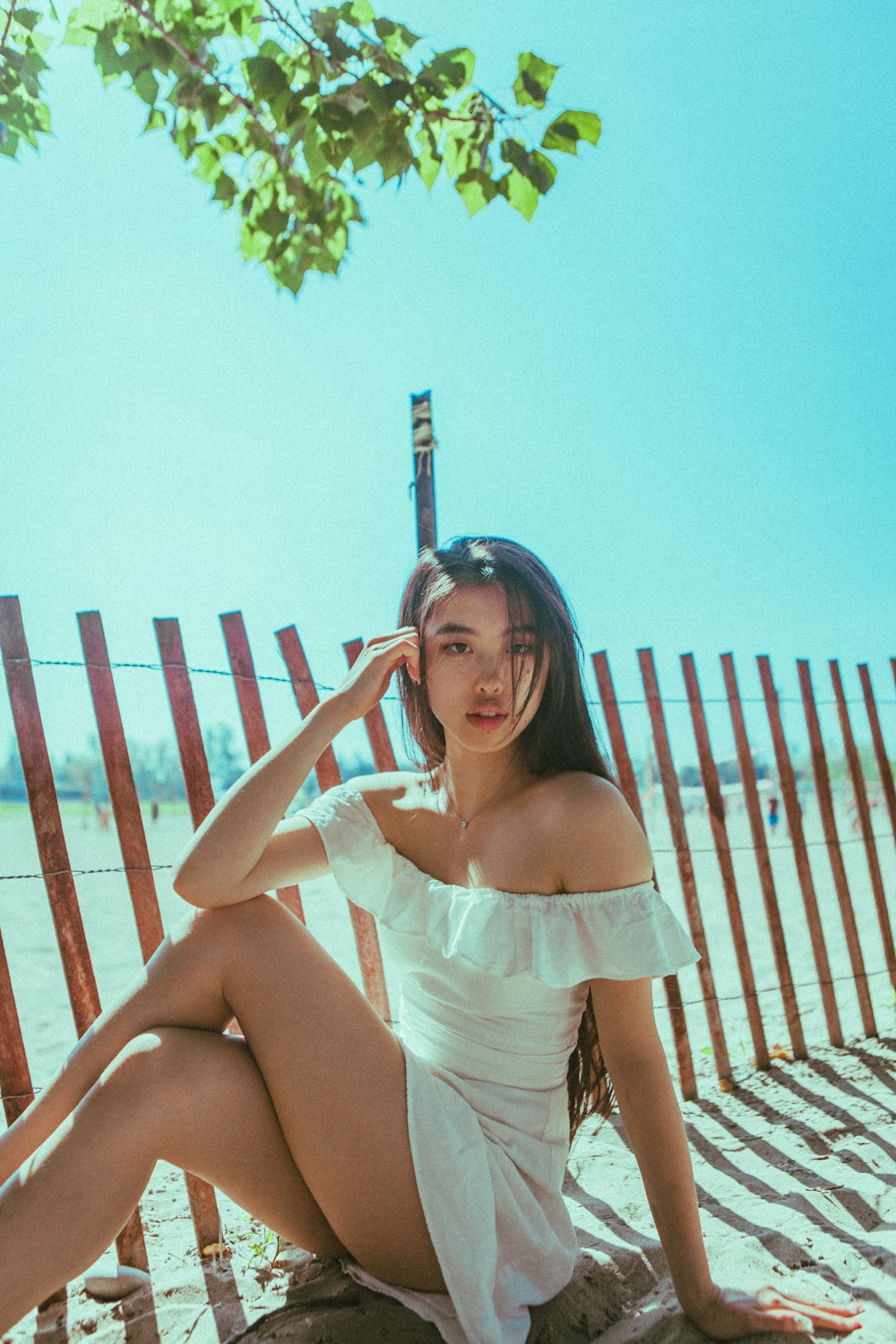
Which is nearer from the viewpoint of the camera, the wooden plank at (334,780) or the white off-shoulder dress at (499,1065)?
the white off-shoulder dress at (499,1065)

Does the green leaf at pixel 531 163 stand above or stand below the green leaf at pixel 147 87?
below

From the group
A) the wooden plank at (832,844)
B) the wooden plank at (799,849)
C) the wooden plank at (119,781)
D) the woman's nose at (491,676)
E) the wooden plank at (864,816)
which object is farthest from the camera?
the wooden plank at (864,816)

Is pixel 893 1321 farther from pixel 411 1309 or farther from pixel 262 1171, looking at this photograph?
pixel 262 1171

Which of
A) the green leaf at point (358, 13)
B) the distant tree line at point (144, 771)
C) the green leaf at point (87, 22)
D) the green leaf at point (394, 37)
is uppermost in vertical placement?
the green leaf at point (87, 22)

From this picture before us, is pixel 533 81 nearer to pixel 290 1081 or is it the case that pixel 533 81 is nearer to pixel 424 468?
pixel 424 468

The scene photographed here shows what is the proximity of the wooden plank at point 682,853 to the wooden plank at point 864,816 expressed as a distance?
1015 millimetres

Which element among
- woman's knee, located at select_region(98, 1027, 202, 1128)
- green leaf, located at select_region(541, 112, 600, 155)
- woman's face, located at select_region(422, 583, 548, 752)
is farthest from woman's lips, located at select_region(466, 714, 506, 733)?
green leaf, located at select_region(541, 112, 600, 155)

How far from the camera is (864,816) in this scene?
4246 mm

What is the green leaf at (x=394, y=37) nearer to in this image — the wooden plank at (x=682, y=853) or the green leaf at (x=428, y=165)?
the green leaf at (x=428, y=165)

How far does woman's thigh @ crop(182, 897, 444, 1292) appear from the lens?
1.59 m

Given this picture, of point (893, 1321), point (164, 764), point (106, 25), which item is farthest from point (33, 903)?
point (164, 764)

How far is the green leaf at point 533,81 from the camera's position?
287cm

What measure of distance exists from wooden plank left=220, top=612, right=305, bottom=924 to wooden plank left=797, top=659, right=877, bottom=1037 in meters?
2.39

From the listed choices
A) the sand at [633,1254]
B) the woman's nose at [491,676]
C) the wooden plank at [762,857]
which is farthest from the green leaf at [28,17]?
the sand at [633,1254]
